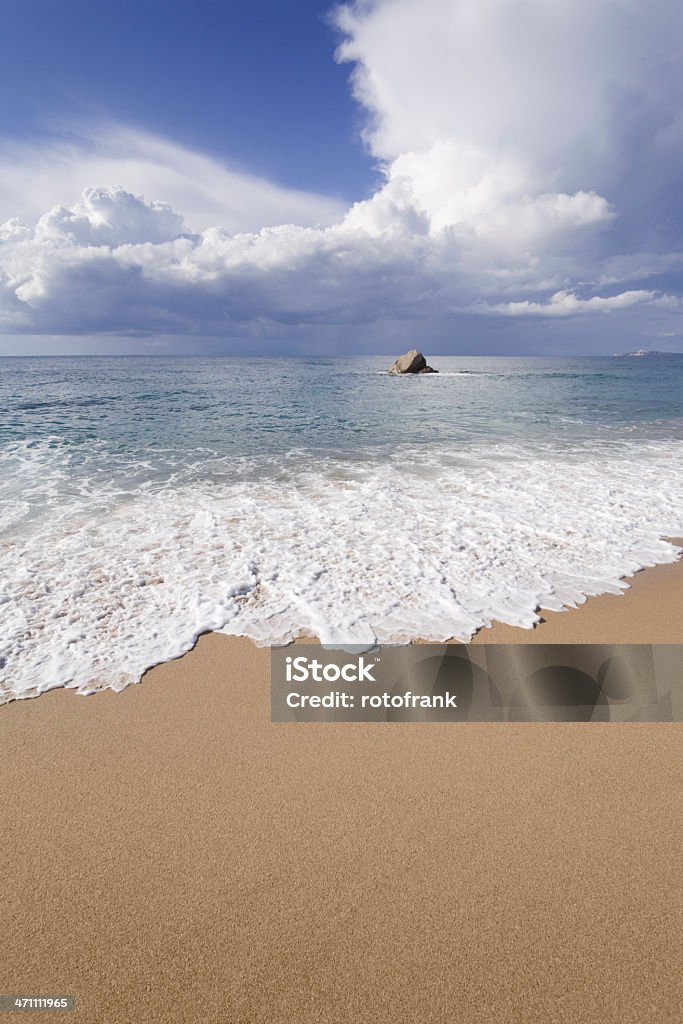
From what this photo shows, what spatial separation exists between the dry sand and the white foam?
1174 mm

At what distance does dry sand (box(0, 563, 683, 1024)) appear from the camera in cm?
223

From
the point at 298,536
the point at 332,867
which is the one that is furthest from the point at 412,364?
the point at 332,867

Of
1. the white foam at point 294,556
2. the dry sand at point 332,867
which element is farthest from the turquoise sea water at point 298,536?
the dry sand at point 332,867

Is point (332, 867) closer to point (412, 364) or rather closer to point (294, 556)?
point (294, 556)

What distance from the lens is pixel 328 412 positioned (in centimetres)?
2714

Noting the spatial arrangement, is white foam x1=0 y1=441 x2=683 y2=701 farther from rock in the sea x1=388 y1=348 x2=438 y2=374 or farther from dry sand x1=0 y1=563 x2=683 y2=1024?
rock in the sea x1=388 y1=348 x2=438 y2=374

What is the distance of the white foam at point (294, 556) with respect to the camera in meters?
5.06

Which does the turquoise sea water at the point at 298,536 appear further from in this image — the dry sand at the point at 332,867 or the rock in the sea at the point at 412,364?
the rock in the sea at the point at 412,364

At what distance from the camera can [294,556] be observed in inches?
275

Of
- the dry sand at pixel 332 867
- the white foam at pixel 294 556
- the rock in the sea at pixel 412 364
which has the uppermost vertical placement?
the rock in the sea at pixel 412 364

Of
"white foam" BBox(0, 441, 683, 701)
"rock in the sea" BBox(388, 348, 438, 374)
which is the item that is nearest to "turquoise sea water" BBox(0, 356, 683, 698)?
"white foam" BBox(0, 441, 683, 701)

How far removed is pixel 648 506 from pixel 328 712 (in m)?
8.27

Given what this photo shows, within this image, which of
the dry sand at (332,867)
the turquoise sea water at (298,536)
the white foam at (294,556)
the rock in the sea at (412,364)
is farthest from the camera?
the rock in the sea at (412,364)

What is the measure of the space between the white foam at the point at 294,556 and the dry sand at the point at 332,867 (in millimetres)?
1174
